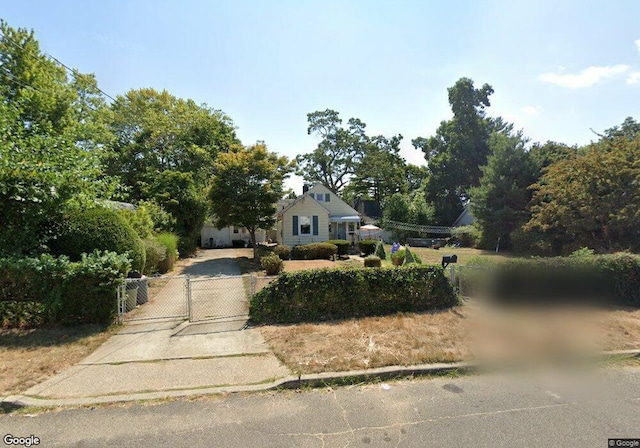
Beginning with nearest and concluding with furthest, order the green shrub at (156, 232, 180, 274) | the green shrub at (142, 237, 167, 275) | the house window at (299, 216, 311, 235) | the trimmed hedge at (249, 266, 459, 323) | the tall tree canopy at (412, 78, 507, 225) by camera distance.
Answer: the trimmed hedge at (249, 266, 459, 323) < the green shrub at (142, 237, 167, 275) < the green shrub at (156, 232, 180, 274) < the house window at (299, 216, 311, 235) < the tall tree canopy at (412, 78, 507, 225)

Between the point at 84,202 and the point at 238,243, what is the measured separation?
22.4 meters

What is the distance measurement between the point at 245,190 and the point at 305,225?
6.19 metres

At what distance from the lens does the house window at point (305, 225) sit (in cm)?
2302

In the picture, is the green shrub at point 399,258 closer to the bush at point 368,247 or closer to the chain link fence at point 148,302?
the bush at point 368,247

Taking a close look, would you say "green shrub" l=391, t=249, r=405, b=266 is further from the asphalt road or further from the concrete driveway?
the asphalt road

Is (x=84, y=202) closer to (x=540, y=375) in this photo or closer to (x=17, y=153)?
(x=17, y=153)

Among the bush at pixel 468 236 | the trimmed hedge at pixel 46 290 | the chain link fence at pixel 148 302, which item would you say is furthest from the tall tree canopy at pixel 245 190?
the bush at pixel 468 236

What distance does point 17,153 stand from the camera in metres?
7.29

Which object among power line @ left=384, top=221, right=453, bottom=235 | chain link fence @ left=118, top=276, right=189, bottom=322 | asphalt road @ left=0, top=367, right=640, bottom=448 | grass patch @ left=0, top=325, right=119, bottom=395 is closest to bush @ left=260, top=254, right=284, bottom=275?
chain link fence @ left=118, top=276, right=189, bottom=322

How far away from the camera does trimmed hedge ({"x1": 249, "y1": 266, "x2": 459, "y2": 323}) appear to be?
6953mm

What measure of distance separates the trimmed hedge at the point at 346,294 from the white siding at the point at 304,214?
1565cm

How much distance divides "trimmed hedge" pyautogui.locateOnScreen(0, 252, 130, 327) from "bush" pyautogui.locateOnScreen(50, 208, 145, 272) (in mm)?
1919

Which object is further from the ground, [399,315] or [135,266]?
[135,266]

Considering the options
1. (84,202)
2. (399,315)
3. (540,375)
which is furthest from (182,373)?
(84,202)
